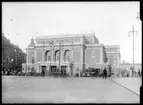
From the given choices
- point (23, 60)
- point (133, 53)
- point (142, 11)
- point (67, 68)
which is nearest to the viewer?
point (142, 11)

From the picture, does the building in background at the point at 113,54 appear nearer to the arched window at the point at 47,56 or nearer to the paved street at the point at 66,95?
the arched window at the point at 47,56

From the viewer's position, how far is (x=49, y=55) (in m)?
57.0

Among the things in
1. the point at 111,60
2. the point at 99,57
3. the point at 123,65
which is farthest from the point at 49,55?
the point at 123,65

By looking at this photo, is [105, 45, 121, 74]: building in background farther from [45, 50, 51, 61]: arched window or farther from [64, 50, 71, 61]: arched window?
[45, 50, 51, 61]: arched window

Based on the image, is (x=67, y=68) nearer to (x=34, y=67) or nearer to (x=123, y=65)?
(x=34, y=67)

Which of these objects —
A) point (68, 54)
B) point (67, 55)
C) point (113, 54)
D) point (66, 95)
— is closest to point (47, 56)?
point (67, 55)

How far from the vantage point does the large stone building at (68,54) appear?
52312mm

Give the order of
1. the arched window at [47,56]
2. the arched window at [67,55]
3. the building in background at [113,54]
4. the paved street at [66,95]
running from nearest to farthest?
the paved street at [66,95], the arched window at [67,55], the arched window at [47,56], the building in background at [113,54]

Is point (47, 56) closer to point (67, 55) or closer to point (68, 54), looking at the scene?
point (67, 55)

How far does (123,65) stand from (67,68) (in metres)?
30.3

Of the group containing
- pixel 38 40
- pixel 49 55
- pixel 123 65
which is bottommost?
pixel 123 65

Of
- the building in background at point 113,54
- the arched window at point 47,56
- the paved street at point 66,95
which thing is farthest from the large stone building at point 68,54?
the paved street at point 66,95

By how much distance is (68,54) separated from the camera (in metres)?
55.4

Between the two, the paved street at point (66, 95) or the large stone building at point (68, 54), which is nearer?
the paved street at point (66, 95)
